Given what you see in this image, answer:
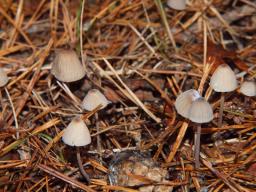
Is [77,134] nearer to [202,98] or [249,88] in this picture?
[202,98]

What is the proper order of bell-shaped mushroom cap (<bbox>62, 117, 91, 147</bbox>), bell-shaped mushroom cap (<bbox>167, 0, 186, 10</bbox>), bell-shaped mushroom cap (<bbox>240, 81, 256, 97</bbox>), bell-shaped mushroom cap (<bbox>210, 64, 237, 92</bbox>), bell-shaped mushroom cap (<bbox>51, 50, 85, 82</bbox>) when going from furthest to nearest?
bell-shaped mushroom cap (<bbox>167, 0, 186, 10</bbox>) → bell-shaped mushroom cap (<bbox>51, 50, 85, 82</bbox>) → bell-shaped mushroom cap (<bbox>240, 81, 256, 97</bbox>) → bell-shaped mushroom cap (<bbox>210, 64, 237, 92</bbox>) → bell-shaped mushroom cap (<bbox>62, 117, 91, 147</bbox>)

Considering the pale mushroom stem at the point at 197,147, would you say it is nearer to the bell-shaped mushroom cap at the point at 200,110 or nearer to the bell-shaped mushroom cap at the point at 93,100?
the bell-shaped mushroom cap at the point at 200,110

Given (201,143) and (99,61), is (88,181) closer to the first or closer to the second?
(201,143)

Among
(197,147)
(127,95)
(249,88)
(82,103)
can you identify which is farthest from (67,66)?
(249,88)

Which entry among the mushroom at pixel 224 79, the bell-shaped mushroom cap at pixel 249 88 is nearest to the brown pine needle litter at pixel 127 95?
the bell-shaped mushroom cap at pixel 249 88

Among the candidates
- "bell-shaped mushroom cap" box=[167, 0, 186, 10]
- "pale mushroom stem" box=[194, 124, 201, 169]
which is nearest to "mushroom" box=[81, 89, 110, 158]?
"pale mushroom stem" box=[194, 124, 201, 169]

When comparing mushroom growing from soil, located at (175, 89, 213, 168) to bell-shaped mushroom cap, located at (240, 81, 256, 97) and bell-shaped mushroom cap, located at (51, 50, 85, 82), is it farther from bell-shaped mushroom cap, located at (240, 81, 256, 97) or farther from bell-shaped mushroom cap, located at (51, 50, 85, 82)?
bell-shaped mushroom cap, located at (51, 50, 85, 82)
